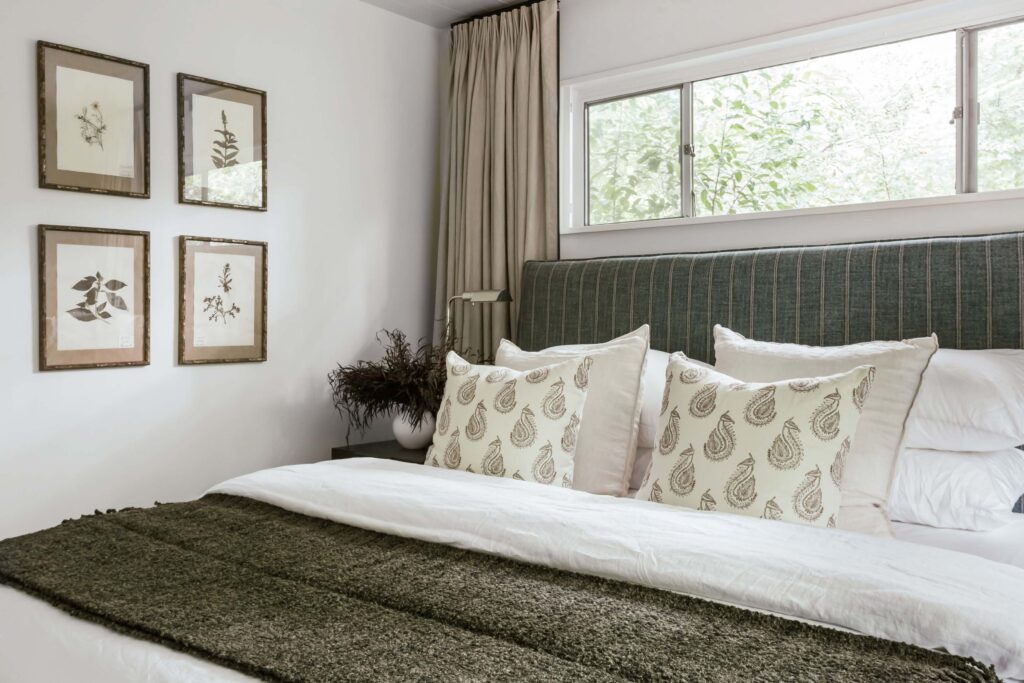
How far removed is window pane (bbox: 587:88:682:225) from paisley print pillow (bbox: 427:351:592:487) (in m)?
1.20

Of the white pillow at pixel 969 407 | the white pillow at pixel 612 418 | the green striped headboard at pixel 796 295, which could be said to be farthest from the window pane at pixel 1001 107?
the white pillow at pixel 612 418

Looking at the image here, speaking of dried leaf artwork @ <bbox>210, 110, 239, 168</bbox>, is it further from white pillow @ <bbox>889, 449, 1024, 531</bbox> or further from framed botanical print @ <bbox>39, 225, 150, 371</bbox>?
white pillow @ <bbox>889, 449, 1024, 531</bbox>

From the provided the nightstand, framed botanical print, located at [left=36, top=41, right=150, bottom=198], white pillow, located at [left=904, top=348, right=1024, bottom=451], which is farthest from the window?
framed botanical print, located at [left=36, top=41, right=150, bottom=198]

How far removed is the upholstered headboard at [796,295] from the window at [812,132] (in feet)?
1.01

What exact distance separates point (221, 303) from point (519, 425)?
4.95 ft

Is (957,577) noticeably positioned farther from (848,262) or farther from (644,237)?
(644,237)

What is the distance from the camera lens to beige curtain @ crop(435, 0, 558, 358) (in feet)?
11.8

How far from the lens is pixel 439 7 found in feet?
12.3

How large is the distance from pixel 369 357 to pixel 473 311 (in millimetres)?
534

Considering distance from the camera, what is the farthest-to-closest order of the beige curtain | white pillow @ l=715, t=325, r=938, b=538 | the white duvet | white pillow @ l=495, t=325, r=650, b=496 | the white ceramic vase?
the beige curtain < the white ceramic vase < white pillow @ l=495, t=325, r=650, b=496 < white pillow @ l=715, t=325, r=938, b=538 < the white duvet

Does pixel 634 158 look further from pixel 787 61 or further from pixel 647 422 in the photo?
pixel 647 422

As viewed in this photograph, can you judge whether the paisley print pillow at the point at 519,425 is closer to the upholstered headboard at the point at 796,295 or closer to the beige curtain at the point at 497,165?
the upholstered headboard at the point at 796,295

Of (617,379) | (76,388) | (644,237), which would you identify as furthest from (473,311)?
(76,388)

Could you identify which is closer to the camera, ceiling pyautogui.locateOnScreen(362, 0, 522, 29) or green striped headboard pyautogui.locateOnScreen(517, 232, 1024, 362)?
green striped headboard pyautogui.locateOnScreen(517, 232, 1024, 362)
